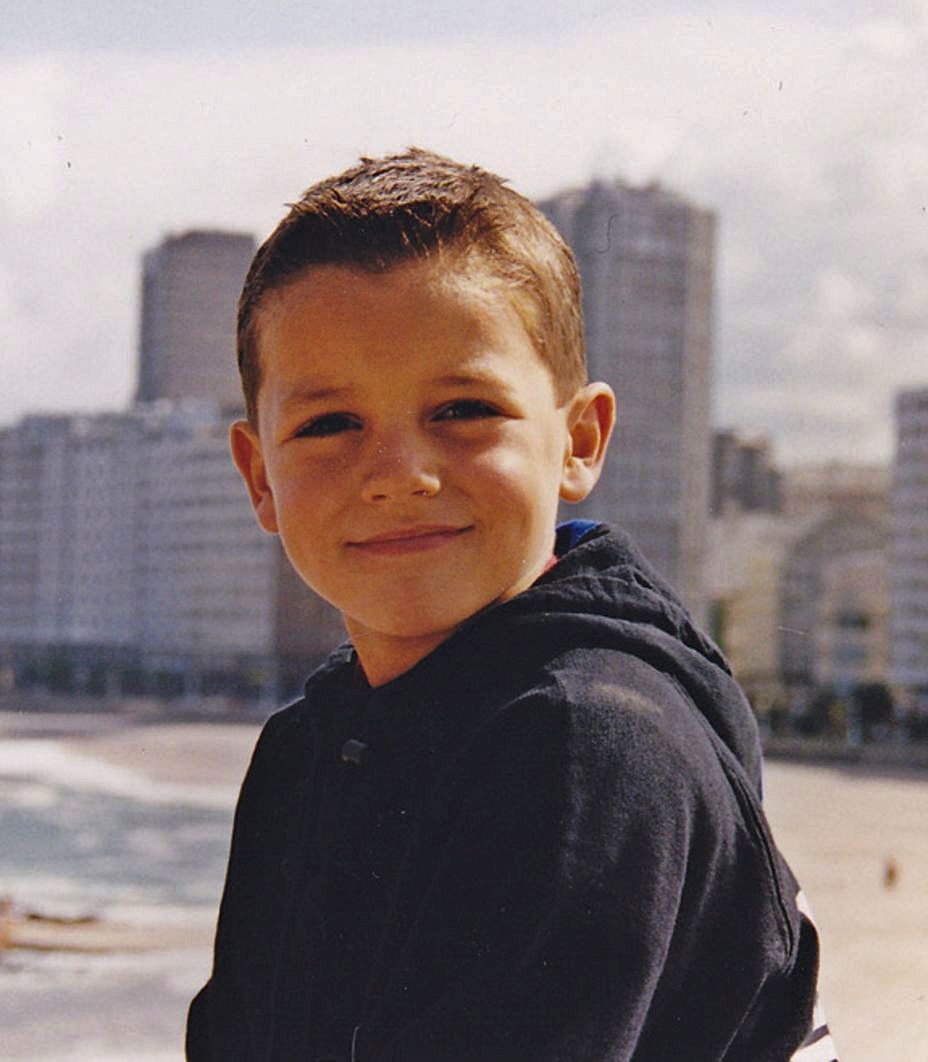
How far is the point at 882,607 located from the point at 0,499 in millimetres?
17226

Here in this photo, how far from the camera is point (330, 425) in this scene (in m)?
0.52

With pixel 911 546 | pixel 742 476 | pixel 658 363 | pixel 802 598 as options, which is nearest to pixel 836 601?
pixel 802 598

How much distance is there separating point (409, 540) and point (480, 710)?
6 cm

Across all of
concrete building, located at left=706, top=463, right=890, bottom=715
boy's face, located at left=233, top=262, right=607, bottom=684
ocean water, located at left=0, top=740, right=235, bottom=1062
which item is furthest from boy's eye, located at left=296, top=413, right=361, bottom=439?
concrete building, located at left=706, top=463, right=890, bottom=715

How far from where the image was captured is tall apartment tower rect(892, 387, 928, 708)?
25.4 metres

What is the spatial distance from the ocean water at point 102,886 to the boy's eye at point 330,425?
5872mm

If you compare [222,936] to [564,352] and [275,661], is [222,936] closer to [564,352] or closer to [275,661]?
[564,352]

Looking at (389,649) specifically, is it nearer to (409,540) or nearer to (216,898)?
(409,540)

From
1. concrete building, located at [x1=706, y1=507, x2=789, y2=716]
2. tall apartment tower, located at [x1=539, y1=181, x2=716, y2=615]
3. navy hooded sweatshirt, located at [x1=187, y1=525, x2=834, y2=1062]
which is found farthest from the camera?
concrete building, located at [x1=706, y1=507, x2=789, y2=716]

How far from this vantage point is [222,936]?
2.01ft

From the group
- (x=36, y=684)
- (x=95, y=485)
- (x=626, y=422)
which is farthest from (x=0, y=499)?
(x=626, y=422)

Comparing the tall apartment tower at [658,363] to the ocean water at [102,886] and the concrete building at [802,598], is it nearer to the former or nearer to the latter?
the concrete building at [802,598]

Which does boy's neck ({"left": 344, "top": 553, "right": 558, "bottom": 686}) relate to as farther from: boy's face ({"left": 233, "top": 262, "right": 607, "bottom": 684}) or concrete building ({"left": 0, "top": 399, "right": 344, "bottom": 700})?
concrete building ({"left": 0, "top": 399, "right": 344, "bottom": 700})

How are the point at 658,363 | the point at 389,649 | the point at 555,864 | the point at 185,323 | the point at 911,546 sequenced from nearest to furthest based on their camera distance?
1. the point at 555,864
2. the point at 389,649
3. the point at 911,546
4. the point at 658,363
5. the point at 185,323
